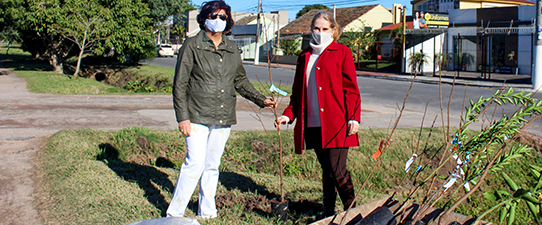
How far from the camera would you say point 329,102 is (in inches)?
127

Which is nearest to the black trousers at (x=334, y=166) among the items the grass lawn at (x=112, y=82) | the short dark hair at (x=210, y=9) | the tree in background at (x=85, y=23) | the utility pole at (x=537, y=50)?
the short dark hair at (x=210, y=9)

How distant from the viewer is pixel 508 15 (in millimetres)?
25328

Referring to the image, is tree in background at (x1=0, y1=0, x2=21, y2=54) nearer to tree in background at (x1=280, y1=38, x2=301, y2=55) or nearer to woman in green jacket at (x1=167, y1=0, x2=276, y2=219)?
woman in green jacket at (x1=167, y1=0, x2=276, y2=219)

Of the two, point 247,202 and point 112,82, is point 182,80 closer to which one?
point 247,202

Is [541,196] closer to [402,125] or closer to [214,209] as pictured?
[214,209]

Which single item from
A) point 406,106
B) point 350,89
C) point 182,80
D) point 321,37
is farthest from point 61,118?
point 406,106

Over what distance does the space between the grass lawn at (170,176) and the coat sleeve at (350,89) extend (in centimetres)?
54

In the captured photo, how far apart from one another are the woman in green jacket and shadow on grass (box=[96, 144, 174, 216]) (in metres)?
0.52

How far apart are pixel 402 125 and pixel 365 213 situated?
5.84 metres

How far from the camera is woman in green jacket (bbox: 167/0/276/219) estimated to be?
10.6 ft

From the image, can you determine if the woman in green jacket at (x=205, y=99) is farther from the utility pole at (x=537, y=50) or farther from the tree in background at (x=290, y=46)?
the tree in background at (x=290, y=46)

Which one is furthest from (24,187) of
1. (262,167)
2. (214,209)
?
(262,167)

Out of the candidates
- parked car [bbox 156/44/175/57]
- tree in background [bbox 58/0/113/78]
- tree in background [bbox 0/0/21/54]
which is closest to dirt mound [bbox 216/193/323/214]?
tree in background [bbox 58/0/113/78]

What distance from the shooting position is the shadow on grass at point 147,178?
3.95 m
